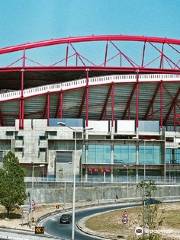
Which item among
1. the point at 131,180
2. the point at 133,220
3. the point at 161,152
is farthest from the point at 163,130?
the point at 133,220

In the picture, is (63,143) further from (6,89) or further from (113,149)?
(6,89)

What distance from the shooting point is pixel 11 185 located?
89.3 metres

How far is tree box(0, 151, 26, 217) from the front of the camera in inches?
3489

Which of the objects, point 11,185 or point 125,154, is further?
point 125,154

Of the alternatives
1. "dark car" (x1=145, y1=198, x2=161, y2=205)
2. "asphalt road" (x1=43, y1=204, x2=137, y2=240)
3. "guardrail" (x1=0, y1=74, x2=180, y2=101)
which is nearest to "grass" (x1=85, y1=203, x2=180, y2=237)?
"dark car" (x1=145, y1=198, x2=161, y2=205)

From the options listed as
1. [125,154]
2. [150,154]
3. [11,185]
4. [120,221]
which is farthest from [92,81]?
[120,221]

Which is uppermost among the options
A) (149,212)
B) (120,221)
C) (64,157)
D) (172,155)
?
(172,155)

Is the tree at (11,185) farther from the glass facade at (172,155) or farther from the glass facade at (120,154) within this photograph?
the glass facade at (172,155)

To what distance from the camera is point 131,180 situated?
127 m

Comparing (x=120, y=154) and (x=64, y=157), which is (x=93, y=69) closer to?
(x=120, y=154)

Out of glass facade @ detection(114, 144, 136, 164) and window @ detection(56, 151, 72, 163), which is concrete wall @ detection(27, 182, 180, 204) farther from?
window @ detection(56, 151, 72, 163)

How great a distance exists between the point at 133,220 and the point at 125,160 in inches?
2202

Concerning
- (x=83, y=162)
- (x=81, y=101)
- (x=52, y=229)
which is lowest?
(x=52, y=229)

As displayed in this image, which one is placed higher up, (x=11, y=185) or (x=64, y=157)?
(x=64, y=157)
